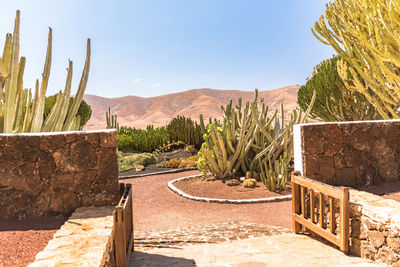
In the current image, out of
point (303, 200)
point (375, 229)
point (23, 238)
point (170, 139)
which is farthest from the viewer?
point (170, 139)

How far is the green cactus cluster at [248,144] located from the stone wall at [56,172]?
463cm

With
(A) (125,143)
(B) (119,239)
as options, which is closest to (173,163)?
(A) (125,143)

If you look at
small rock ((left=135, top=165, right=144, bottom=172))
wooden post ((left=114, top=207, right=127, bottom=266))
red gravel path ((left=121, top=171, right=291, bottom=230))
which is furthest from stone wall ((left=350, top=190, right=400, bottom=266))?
small rock ((left=135, top=165, right=144, bottom=172))

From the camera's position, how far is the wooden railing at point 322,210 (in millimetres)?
4172

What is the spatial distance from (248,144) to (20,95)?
5241 millimetres

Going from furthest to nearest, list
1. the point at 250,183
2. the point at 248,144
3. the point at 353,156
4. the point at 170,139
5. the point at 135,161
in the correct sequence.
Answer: the point at 170,139
the point at 135,161
the point at 248,144
the point at 250,183
the point at 353,156

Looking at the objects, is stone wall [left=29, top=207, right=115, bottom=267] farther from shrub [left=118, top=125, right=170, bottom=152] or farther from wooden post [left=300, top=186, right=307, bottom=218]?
shrub [left=118, top=125, right=170, bottom=152]

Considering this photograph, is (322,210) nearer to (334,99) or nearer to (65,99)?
(65,99)

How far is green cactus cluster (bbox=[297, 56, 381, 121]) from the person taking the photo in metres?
16.2

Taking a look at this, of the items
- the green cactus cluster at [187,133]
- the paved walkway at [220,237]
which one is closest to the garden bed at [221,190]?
the paved walkway at [220,237]

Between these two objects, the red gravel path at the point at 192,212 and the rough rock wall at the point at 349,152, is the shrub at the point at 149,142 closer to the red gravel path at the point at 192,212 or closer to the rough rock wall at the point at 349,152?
the red gravel path at the point at 192,212

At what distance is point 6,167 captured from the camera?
420cm

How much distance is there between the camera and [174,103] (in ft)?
298

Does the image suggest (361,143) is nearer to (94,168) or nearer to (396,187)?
(396,187)
